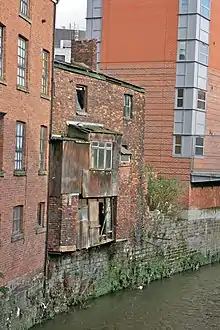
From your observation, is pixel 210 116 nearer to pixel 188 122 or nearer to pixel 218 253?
pixel 188 122

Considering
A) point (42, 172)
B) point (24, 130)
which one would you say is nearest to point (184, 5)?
point (42, 172)

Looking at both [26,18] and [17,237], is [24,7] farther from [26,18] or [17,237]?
[17,237]

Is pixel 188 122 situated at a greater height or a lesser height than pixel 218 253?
greater

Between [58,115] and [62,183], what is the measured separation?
257 cm

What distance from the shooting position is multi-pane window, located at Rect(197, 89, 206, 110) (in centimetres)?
3658

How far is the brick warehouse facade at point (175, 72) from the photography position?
118 feet

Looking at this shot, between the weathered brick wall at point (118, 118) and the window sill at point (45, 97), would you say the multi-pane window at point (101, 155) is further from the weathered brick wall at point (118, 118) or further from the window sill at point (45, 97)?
the window sill at point (45, 97)

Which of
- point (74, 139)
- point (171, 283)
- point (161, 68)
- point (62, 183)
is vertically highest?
point (161, 68)

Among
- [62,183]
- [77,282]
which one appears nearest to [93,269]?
[77,282]

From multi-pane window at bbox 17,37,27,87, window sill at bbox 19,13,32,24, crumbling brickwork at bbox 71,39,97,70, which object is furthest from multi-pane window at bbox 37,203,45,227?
crumbling brickwork at bbox 71,39,97,70

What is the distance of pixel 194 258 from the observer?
33750 millimetres

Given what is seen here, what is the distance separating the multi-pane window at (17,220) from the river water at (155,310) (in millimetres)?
3115

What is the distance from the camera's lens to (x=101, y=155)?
2484 centimetres

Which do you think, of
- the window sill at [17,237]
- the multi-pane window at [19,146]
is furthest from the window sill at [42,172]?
the window sill at [17,237]
